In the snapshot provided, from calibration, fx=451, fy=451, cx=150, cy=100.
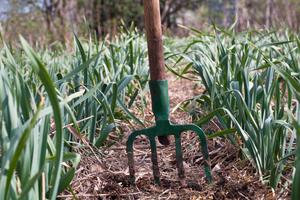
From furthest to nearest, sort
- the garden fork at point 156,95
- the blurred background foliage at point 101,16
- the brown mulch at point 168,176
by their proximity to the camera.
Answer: the blurred background foliage at point 101,16 < the garden fork at point 156,95 < the brown mulch at point 168,176

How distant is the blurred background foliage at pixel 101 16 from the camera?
19.6 ft

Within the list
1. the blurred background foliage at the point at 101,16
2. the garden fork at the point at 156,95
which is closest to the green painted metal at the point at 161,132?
the garden fork at the point at 156,95

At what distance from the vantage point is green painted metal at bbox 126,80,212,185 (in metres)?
1.21

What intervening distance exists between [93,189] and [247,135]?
16.9 inches

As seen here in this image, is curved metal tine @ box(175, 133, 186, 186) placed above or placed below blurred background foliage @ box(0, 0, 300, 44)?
below

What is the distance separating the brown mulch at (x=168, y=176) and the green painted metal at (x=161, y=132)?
0.03 metres

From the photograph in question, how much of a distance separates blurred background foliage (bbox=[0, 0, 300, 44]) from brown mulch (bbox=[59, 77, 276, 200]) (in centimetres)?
241

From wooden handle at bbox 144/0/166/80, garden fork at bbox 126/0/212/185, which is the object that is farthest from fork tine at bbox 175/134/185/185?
wooden handle at bbox 144/0/166/80

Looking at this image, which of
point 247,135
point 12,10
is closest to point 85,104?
point 247,135

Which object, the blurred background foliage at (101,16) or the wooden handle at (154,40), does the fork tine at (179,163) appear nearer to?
the wooden handle at (154,40)

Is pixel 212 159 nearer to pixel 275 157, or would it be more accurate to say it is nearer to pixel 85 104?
pixel 275 157

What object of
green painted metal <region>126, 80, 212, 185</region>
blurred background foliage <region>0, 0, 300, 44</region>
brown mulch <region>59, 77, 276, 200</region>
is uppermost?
blurred background foliage <region>0, 0, 300, 44</region>

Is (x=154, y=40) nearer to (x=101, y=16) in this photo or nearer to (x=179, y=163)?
(x=179, y=163)

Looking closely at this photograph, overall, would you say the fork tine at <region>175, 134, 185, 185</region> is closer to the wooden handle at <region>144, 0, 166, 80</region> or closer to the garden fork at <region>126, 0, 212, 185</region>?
the garden fork at <region>126, 0, 212, 185</region>
